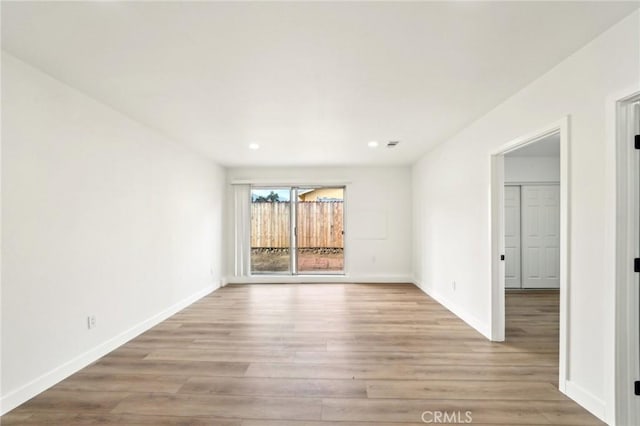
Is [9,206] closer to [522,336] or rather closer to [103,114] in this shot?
[103,114]

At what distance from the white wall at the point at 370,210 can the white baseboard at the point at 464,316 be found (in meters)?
1.23

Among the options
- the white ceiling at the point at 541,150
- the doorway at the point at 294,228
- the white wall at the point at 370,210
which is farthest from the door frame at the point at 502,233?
the doorway at the point at 294,228

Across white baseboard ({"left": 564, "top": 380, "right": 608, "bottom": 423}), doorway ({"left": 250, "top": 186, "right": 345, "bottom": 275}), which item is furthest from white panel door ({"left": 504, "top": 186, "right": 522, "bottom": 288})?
white baseboard ({"left": 564, "top": 380, "right": 608, "bottom": 423})

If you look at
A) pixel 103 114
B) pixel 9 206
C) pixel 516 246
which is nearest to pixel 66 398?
pixel 9 206

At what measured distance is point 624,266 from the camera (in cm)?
184

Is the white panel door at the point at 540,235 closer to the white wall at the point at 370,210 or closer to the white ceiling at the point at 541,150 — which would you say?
the white ceiling at the point at 541,150

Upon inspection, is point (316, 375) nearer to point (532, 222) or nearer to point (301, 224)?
point (301, 224)

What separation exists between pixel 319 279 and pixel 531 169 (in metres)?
4.64

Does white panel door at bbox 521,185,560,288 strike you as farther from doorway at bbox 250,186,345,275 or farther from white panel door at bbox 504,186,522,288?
doorway at bbox 250,186,345,275

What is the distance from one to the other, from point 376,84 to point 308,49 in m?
0.75

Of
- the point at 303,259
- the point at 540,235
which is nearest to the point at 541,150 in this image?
the point at 540,235

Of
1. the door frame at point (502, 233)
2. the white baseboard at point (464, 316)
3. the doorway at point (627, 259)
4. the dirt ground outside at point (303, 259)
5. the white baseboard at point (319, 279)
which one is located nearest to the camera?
the doorway at point (627, 259)

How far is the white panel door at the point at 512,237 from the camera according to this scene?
5.86m

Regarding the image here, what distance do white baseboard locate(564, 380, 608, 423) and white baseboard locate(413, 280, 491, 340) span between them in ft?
3.51
